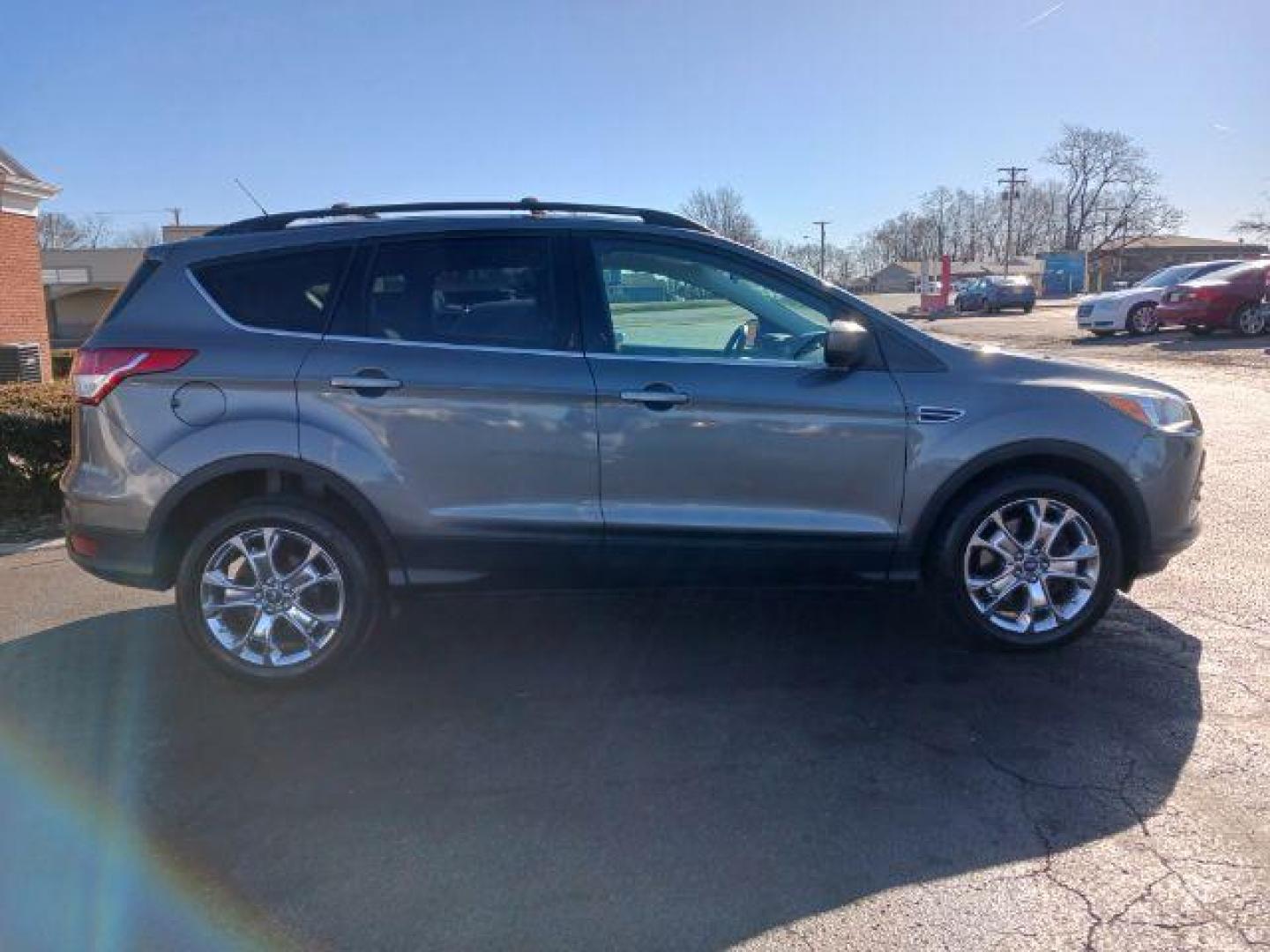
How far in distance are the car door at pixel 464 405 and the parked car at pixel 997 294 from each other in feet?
138

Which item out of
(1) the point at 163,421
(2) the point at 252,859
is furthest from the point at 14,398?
(2) the point at 252,859

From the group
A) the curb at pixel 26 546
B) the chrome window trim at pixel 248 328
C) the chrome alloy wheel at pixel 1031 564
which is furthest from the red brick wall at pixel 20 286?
the chrome alloy wheel at pixel 1031 564

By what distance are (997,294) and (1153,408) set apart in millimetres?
41163

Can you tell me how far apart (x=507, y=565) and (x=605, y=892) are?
1.66 metres

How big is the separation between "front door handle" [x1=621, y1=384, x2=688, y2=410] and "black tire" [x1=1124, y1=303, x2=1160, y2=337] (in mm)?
21908

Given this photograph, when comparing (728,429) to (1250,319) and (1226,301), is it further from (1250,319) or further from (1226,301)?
(1250,319)

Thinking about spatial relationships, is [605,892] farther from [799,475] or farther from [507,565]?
[799,475]

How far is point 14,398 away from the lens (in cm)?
741

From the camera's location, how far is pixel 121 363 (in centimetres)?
405

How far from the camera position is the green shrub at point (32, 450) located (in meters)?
6.99

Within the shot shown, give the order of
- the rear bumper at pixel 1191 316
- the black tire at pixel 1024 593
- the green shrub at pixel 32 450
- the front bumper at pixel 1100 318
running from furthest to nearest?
the front bumper at pixel 1100 318 → the rear bumper at pixel 1191 316 → the green shrub at pixel 32 450 → the black tire at pixel 1024 593

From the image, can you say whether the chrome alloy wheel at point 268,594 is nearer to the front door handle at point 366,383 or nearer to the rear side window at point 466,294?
the front door handle at point 366,383

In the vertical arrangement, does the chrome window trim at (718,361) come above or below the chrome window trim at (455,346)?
below

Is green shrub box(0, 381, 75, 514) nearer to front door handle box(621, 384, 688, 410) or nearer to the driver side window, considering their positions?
the driver side window
